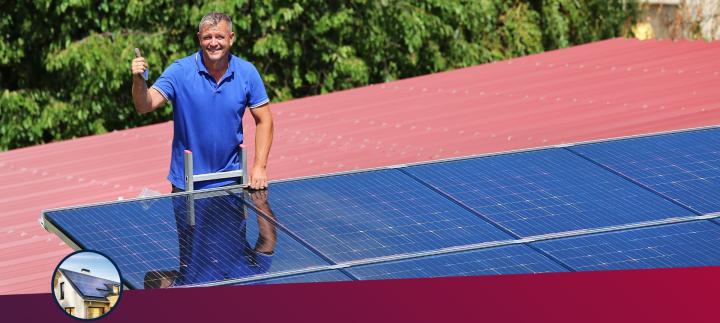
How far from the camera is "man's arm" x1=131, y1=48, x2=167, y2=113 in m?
7.95

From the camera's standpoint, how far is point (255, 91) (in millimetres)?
8805

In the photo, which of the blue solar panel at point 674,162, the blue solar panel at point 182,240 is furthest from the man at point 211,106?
the blue solar panel at point 674,162

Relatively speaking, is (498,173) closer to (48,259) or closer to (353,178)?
(353,178)

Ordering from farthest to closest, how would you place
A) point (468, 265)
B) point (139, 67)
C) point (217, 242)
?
1. point (139, 67)
2. point (217, 242)
3. point (468, 265)

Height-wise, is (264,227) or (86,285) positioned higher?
(86,285)

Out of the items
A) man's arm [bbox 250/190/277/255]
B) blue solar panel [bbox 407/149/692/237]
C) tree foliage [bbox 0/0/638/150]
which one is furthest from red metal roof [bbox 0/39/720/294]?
tree foliage [bbox 0/0/638/150]

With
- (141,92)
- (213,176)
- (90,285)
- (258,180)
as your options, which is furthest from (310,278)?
(141,92)

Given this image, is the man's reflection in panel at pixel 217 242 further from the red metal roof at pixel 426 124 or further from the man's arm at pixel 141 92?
the red metal roof at pixel 426 124

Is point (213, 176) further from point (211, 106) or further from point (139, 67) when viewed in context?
point (139, 67)

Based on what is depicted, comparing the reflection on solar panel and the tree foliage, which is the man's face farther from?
the tree foliage

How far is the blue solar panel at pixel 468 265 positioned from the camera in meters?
6.91

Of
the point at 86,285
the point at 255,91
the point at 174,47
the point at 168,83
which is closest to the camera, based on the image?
the point at 86,285

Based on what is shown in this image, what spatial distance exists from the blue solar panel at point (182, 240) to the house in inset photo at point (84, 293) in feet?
0.82

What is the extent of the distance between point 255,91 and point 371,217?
5.02ft
